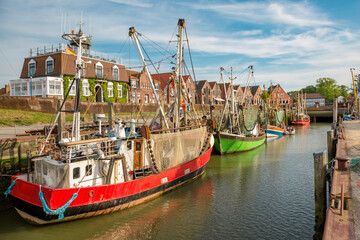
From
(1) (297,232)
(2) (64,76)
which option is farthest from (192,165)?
(2) (64,76)

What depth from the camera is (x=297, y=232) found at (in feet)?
38.2

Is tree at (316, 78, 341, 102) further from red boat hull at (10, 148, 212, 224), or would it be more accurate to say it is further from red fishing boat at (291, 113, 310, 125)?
red boat hull at (10, 148, 212, 224)

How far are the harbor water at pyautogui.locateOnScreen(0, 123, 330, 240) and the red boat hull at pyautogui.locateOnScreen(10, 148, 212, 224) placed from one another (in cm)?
45

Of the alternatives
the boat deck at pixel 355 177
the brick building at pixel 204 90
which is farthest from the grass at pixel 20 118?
the brick building at pixel 204 90

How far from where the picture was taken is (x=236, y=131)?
33.4m

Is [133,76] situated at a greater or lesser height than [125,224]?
greater

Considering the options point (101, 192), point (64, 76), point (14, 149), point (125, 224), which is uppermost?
point (64, 76)

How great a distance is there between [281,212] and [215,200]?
389 cm

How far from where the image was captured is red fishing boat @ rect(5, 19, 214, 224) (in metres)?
11.9

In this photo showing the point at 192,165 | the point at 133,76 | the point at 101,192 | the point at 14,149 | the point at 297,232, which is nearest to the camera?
the point at 297,232

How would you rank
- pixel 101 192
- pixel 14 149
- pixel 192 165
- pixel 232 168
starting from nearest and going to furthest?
pixel 101 192 → pixel 14 149 → pixel 192 165 → pixel 232 168

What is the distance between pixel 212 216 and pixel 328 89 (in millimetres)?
136464

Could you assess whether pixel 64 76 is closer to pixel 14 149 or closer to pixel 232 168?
pixel 14 149

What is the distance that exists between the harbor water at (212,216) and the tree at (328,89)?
125791 millimetres
